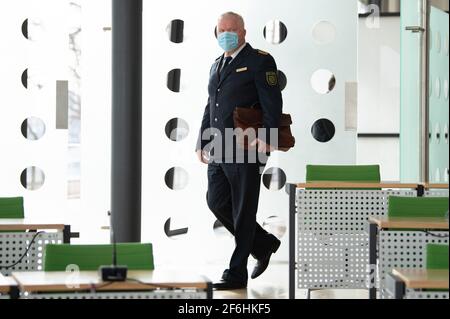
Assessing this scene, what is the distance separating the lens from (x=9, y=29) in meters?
9.12

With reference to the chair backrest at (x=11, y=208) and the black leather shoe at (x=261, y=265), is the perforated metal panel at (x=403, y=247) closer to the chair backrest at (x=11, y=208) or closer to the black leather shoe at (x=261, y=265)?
the black leather shoe at (x=261, y=265)

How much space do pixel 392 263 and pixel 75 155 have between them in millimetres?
19657

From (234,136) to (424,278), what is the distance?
3361 millimetres

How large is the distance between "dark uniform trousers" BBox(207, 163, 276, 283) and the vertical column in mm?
1437

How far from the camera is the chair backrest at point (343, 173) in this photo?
766cm

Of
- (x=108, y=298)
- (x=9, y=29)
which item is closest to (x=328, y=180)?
(x=9, y=29)

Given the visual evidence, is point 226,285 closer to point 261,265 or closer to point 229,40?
point 261,265

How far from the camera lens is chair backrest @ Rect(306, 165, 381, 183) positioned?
25.1ft

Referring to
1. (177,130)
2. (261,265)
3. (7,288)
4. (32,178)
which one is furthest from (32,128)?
(7,288)

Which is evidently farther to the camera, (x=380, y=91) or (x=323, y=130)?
(x=380, y=91)

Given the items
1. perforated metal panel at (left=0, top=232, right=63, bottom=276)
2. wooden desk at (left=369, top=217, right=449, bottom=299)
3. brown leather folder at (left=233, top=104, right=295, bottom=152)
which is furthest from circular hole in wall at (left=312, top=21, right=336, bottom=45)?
perforated metal panel at (left=0, top=232, right=63, bottom=276)

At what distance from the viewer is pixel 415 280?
12.8ft

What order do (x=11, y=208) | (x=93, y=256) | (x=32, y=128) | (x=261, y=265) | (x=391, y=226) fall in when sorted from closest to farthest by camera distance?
1. (x=93, y=256)
2. (x=391, y=226)
3. (x=11, y=208)
4. (x=261, y=265)
5. (x=32, y=128)

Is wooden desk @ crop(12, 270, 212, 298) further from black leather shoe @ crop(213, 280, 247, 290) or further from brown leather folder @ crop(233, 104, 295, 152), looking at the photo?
black leather shoe @ crop(213, 280, 247, 290)
